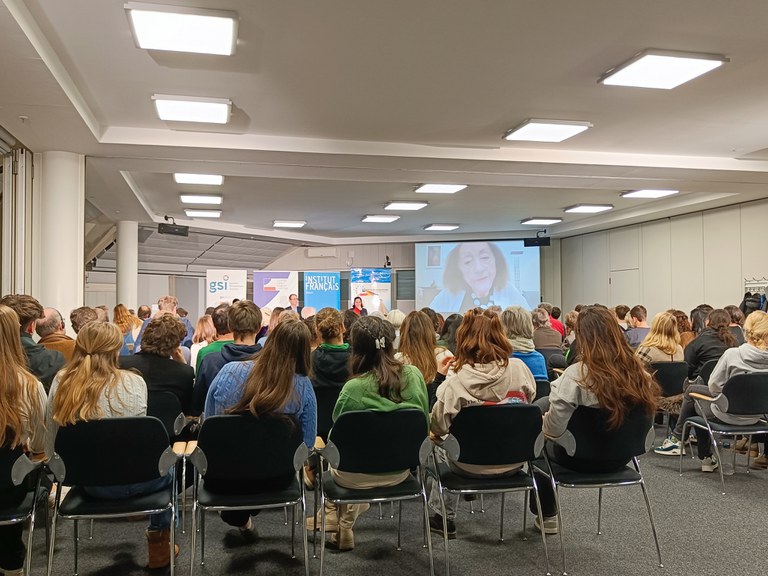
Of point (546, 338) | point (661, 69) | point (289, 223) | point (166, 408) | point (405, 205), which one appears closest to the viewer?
point (166, 408)

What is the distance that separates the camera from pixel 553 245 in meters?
14.6

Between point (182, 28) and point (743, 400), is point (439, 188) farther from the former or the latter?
point (182, 28)

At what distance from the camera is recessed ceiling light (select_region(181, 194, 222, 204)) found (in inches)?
354

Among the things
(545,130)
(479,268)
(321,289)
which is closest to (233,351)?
(545,130)

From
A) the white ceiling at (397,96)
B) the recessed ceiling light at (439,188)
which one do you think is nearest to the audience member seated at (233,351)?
the white ceiling at (397,96)

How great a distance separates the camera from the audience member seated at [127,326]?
6.09m

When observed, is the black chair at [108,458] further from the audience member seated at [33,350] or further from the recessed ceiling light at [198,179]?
the recessed ceiling light at [198,179]

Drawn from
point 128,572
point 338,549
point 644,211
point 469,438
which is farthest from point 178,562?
point 644,211

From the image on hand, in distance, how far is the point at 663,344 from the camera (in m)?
5.14

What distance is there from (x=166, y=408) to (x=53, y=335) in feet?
4.67

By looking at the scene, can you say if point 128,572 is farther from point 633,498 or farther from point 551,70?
point 551,70

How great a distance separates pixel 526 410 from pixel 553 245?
12335mm

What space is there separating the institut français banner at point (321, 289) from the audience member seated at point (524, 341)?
898cm

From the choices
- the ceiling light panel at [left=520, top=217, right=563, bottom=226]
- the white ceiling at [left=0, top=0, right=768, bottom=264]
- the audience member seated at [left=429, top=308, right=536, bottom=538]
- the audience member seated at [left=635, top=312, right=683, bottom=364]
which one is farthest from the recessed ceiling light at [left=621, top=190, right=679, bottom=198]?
the audience member seated at [left=429, top=308, right=536, bottom=538]
